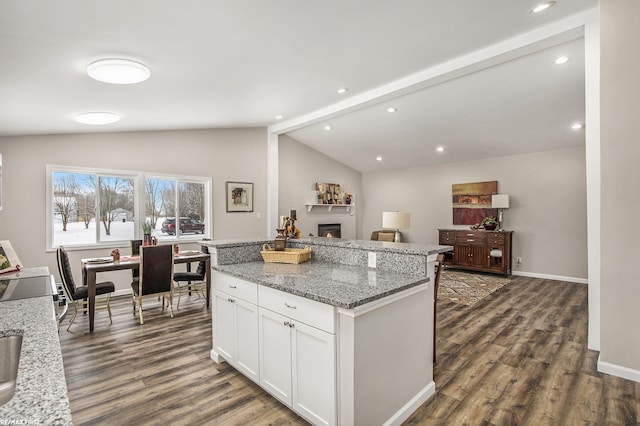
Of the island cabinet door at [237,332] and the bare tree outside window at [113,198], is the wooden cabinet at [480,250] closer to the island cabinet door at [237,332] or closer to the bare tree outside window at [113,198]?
the island cabinet door at [237,332]

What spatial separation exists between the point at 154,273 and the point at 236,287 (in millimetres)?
1982

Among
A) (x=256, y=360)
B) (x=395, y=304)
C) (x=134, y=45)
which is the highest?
(x=134, y=45)

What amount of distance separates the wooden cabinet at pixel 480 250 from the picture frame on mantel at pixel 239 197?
409 cm

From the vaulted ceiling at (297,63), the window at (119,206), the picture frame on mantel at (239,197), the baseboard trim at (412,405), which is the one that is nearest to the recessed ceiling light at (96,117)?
the vaulted ceiling at (297,63)

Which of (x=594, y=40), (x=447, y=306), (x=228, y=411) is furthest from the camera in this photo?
(x=447, y=306)

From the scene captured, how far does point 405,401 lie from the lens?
80.7 inches

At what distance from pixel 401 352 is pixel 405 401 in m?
0.33

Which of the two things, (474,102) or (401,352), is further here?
(474,102)

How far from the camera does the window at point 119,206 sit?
4.63 m

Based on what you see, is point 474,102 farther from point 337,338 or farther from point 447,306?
point 337,338

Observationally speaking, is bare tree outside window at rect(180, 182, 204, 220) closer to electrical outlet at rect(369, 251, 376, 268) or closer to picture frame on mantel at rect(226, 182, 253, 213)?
picture frame on mantel at rect(226, 182, 253, 213)

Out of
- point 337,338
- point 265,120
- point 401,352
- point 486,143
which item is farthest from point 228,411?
point 486,143

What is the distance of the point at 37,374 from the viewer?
0.81 meters

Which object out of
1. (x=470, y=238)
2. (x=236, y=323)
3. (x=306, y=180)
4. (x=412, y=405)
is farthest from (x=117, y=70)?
(x=470, y=238)
